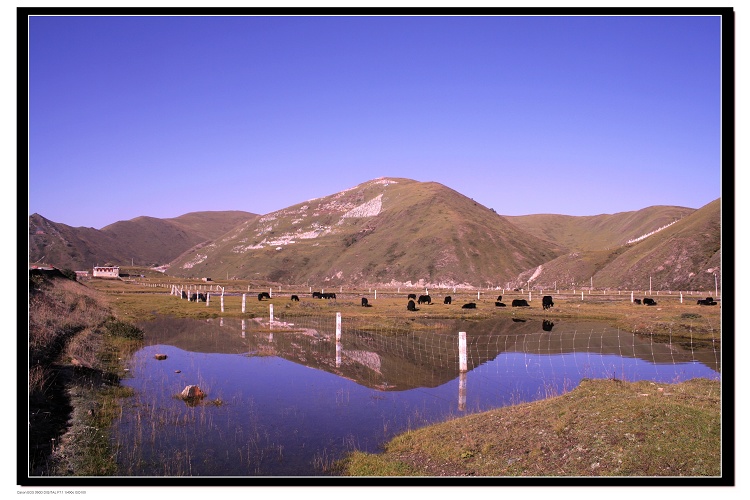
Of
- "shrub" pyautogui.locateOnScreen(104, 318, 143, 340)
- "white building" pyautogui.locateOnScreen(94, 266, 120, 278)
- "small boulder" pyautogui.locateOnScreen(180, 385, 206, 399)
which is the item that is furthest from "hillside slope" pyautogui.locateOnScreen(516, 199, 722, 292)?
"white building" pyautogui.locateOnScreen(94, 266, 120, 278)

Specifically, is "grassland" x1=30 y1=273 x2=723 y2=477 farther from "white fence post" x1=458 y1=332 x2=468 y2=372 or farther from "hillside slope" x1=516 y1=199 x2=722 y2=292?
"hillside slope" x1=516 y1=199 x2=722 y2=292

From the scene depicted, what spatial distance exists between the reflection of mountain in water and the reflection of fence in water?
1.5 inches

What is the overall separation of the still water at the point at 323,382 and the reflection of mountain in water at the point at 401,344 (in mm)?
90

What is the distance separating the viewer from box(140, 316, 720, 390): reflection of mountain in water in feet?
79.1

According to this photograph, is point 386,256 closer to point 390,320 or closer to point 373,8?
point 390,320

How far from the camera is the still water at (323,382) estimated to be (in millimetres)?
12820

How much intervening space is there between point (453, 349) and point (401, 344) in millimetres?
3401

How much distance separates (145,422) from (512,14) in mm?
12437

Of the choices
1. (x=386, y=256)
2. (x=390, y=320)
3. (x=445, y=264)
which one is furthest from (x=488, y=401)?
(x=386, y=256)

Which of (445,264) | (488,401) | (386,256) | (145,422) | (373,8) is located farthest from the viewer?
(386,256)

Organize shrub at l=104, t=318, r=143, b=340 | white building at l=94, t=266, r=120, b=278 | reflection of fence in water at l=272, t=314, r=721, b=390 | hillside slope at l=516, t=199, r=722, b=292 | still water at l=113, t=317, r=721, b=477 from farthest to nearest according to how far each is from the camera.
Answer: white building at l=94, t=266, r=120, b=278, hillside slope at l=516, t=199, r=722, b=292, shrub at l=104, t=318, r=143, b=340, reflection of fence in water at l=272, t=314, r=721, b=390, still water at l=113, t=317, r=721, b=477

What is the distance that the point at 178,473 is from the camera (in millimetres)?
11328

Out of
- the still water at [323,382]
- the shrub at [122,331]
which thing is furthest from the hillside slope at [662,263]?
the shrub at [122,331]

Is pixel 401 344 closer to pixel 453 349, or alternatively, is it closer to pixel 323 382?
pixel 453 349
